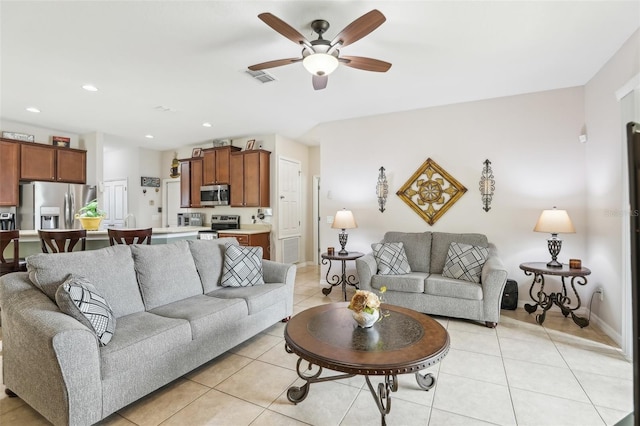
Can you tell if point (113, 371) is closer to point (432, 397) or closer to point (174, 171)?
point (432, 397)

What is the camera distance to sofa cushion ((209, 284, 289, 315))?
2842 millimetres

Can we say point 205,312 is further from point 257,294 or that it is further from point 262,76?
point 262,76

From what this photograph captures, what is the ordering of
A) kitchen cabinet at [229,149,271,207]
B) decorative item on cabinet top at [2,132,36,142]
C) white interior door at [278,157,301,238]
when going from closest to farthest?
decorative item on cabinet top at [2,132,36,142], kitchen cabinet at [229,149,271,207], white interior door at [278,157,301,238]

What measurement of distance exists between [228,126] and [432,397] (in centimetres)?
491

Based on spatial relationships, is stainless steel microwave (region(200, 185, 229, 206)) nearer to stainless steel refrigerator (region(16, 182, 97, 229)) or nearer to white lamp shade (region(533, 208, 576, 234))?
stainless steel refrigerator (region(16, 182, 97, 229))

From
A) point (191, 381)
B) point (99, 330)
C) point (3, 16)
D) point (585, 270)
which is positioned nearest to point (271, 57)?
point (3, 16)

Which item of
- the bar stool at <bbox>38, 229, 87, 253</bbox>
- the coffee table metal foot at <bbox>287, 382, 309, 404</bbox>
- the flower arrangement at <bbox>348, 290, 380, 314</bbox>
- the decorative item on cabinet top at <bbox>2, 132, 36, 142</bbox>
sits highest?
the decorative item on cabinet top at <bbox>2, 132, 36, 142</bbox>

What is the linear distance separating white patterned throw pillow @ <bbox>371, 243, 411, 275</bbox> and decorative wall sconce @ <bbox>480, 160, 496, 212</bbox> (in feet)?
4.12

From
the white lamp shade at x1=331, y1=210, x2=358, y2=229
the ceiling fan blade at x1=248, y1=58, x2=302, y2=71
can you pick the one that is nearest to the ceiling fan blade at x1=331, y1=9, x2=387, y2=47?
the ceiling fan blade at x1=248, y1=58, x2=302, y2=71

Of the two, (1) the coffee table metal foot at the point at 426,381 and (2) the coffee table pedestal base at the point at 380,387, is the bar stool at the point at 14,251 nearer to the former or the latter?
(2) the coffee table pedestal base at the point at 380,387

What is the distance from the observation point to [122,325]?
84.0 inches

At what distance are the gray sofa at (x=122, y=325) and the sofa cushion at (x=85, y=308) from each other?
54 millimetres

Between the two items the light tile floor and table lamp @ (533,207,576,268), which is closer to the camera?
the light tile floor

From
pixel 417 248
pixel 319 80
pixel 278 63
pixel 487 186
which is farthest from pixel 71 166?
pixel 487 186
